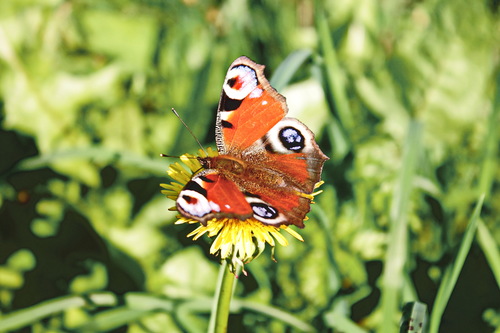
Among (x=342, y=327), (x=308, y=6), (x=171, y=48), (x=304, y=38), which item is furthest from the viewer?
(x=308, y=6)

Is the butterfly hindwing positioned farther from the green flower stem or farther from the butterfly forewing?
the green flower stem

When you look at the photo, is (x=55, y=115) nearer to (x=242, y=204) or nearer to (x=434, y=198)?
(x=242, y=204)

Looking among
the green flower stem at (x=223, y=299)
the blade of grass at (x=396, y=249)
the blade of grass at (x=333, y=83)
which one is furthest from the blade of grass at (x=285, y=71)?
the green flower stem at (x=223, y=299)

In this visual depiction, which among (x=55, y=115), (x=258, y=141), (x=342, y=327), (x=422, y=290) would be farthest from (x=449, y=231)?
(x=55, y=115)

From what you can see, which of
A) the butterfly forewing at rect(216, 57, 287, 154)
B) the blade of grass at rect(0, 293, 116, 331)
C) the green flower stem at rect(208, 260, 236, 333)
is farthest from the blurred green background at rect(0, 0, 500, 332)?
the green flower stem at rect(208, 260, 236, 333)

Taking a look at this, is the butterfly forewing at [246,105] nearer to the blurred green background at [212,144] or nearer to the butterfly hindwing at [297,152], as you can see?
the butterfly hindwing at [297,152]

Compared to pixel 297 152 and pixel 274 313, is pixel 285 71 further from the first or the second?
pixel 274 313
